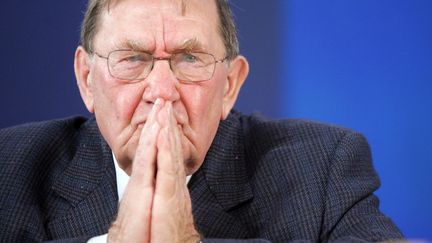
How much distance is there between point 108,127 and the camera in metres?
1.86

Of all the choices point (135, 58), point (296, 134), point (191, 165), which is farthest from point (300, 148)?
point (135, 58)

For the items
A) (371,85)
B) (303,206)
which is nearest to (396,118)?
(371,85)

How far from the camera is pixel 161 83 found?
1765 mm

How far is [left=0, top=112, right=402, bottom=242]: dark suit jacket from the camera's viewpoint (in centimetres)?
192

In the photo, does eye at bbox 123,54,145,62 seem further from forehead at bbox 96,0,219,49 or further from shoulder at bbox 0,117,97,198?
shoulder at bbox 0,117,97,198

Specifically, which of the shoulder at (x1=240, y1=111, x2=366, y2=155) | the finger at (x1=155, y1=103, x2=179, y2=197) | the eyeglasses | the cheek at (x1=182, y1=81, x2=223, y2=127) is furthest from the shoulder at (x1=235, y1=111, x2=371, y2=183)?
the finger at (x1=155, y1=103, x2=179, y2=197)

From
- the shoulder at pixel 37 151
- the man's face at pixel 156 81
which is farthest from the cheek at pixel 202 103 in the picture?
the shoulder at pixel 37 151

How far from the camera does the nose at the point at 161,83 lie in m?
1.74

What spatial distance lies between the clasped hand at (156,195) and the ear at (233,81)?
36 cm

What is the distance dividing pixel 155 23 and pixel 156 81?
0.17 metres

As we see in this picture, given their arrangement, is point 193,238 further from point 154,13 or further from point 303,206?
point 154,13

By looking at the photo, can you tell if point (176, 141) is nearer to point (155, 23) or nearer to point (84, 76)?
point (155, 23)

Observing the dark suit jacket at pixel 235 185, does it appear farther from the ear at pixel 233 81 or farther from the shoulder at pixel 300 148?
the ear at pixel 233 81

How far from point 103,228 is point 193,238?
1.30 feet
